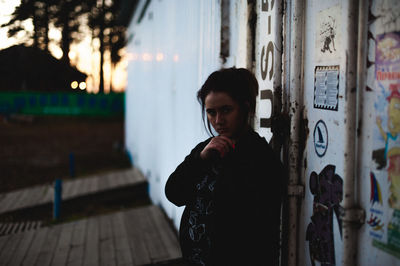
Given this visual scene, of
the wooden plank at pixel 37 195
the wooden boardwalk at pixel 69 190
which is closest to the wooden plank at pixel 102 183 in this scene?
the wooden boardwalk at pixel 69 190

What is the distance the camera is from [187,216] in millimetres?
2123

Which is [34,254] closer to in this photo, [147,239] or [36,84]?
[147,239]

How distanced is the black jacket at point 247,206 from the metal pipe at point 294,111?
0.47m

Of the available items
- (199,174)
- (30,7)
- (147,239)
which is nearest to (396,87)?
(199,174)

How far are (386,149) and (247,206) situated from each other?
2.19 feet

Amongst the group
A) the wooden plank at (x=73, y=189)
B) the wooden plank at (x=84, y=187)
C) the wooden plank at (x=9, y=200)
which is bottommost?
the wooden plank at (x=9, y=200)

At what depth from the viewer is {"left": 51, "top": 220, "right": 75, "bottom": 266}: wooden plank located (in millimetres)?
4559

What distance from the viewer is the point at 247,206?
1861mm

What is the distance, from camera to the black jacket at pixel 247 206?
1.86 metres

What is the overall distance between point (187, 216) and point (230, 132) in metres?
0.52

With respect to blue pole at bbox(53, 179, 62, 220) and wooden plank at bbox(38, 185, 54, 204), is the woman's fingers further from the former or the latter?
wooden plank at bbox(38, 185, 54, 204)

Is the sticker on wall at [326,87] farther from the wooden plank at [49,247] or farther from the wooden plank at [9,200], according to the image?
the wooden plank at [9,200]

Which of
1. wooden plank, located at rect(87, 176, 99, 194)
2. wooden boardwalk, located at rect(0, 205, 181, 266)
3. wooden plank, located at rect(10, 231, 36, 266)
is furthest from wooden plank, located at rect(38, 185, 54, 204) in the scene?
wooden plank, located at rect(10, 231, 36, 266)

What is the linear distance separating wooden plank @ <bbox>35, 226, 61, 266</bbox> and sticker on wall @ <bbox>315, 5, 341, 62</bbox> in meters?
3.85
